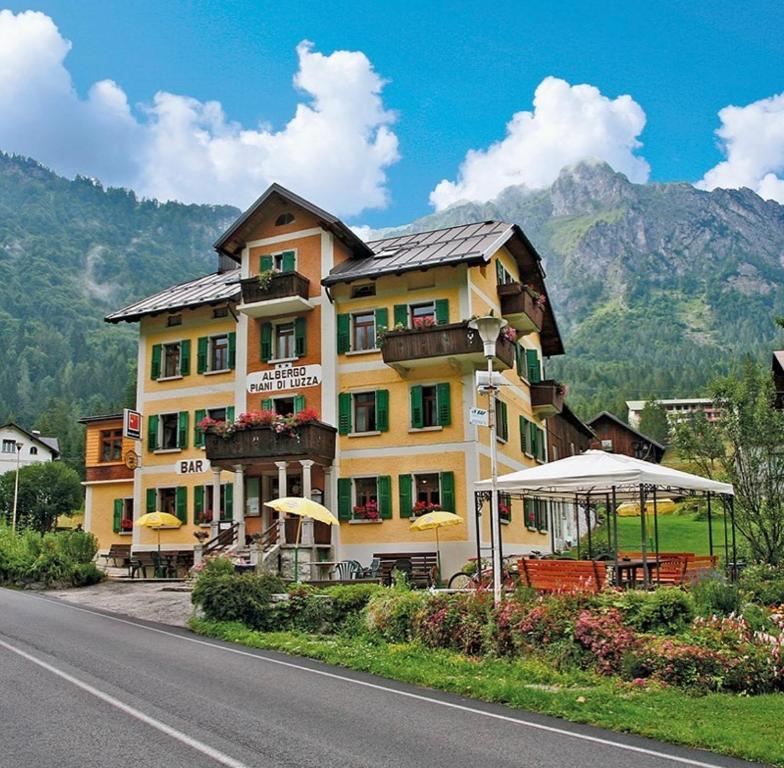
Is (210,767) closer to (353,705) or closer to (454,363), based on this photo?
(353,705)

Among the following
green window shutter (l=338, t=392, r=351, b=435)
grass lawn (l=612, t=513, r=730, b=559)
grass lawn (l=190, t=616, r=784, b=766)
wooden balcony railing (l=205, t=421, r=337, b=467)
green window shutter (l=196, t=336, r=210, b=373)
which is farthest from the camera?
grass lawn (l=612, t=513, r=730, b=559)

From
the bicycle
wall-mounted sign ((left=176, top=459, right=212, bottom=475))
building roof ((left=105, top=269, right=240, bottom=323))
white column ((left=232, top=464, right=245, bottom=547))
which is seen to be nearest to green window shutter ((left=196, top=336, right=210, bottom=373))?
building roof ((left=105, top=269, right=240, bottom=323))

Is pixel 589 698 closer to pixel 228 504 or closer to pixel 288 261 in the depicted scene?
pixel 228 504

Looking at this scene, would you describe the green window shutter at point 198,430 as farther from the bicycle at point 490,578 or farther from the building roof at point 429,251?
the bicycle at point 490,578

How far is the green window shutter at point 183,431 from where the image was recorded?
3322 centimetres

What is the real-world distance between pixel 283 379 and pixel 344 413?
2.79m

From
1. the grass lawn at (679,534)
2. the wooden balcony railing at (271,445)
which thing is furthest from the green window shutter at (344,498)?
the grass lawn at (679,534)

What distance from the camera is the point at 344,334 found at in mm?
30625

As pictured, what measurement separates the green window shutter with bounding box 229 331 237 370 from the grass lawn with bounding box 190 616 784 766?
19047 millimetres

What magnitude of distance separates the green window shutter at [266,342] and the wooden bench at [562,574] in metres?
16.9

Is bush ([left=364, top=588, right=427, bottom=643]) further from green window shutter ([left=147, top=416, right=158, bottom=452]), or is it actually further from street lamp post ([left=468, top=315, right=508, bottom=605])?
green window shutter ([left=147, top=416, right=158, bottom=452])

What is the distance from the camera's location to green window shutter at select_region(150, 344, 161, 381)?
34.8m

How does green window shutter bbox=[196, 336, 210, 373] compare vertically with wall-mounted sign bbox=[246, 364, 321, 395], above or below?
above

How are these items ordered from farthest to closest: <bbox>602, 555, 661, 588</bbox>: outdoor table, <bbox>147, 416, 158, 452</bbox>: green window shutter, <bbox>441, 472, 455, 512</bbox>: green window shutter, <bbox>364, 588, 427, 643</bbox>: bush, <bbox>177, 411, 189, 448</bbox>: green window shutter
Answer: <bbox>147, 416, 158, 452</bbox>: green window shutter → <bbox>177, 411, 189, 448</bbox>: green window shutter → <bbox>441, 472, 455, 512</bbox>: green window shutter → <bbox>602, 555, 661, 588</bbox>: outdoor table → <bbox>364, 588, 427, 643</bbox>: bush
